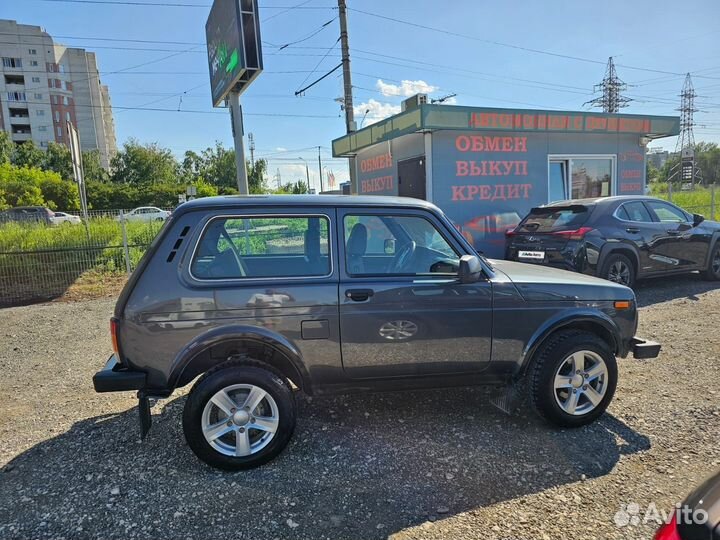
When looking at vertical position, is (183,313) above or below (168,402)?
above

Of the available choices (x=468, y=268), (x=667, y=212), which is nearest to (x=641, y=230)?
(x=667, y=212)

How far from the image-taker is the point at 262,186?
5709 cm

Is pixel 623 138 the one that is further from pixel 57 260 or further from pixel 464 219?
pixel 57 260

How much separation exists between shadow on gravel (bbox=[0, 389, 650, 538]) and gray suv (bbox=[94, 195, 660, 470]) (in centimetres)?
25

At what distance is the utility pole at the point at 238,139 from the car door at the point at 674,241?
308 inches

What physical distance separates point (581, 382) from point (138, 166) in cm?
5644

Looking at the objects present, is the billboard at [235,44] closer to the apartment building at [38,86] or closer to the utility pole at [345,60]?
the utility pole at [345,60]

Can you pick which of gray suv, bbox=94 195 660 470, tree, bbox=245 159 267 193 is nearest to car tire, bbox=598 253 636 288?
gray suv, bbox=94 195 660 470

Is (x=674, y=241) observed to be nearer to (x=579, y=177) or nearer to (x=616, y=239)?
(x=616, y=239)

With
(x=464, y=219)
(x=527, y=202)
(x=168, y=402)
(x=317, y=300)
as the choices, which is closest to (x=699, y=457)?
(x=317, y=300)

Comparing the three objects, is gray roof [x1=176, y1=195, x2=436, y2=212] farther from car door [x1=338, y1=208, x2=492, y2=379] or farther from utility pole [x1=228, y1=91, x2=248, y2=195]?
utility pole [x1=228, y1=91, x2=248, y2=195]

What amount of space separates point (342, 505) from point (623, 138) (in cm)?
1308

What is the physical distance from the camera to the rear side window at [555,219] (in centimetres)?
736

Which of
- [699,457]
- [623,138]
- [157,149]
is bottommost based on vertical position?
[699,457]
